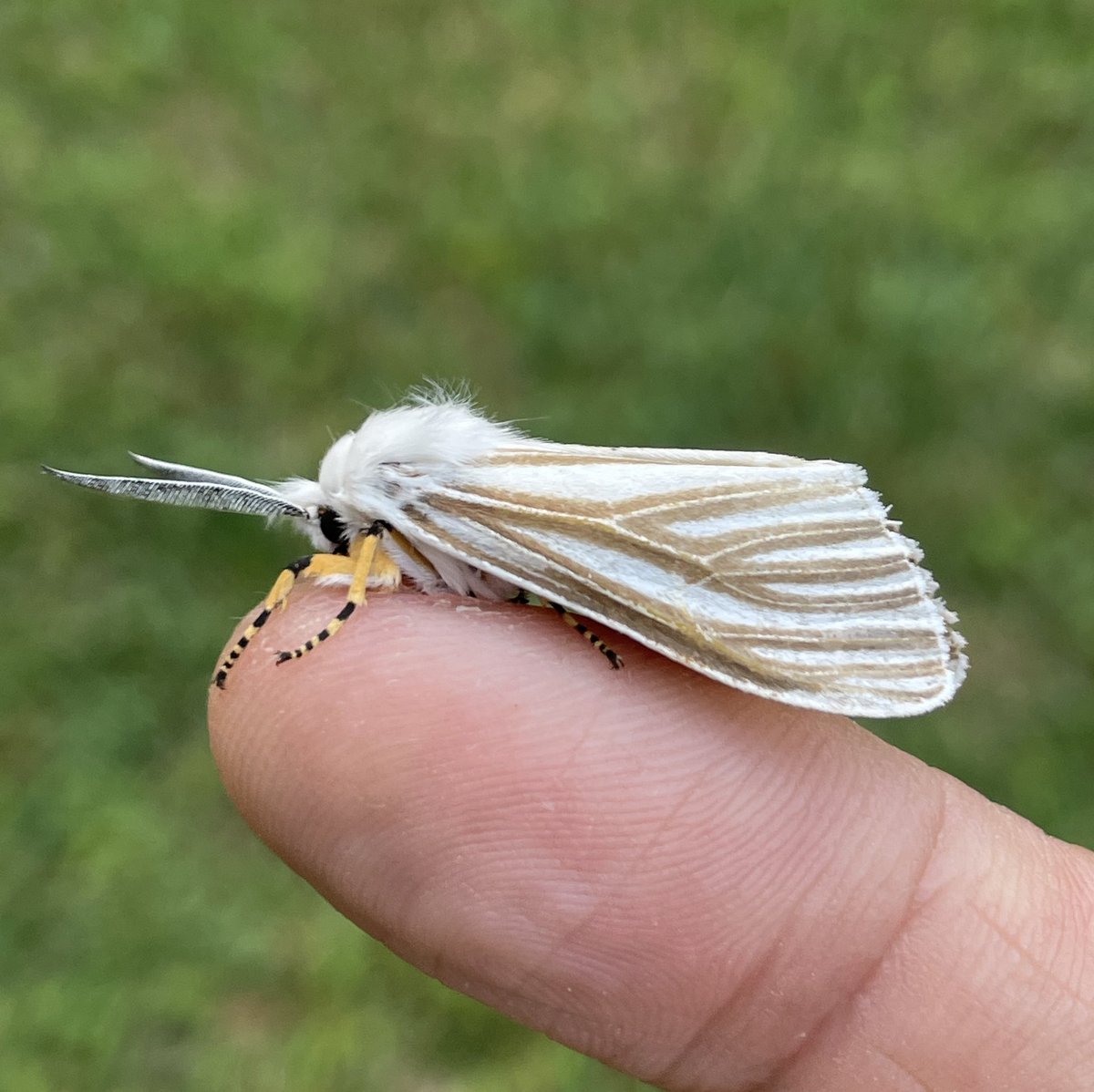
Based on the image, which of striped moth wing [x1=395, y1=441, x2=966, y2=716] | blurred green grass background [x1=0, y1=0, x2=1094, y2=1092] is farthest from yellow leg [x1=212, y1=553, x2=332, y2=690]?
blurred green grass background [x1=0, y1=0, x2=1094, y2=1092]

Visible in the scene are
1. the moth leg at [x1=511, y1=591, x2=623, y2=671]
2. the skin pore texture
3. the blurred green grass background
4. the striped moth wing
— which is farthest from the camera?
the blurred green grass background

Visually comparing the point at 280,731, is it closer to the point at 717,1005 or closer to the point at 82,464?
the point at 717,1005

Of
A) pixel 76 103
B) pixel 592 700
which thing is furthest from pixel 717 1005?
pixel 76 103

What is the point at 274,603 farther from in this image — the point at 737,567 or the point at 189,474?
the point at 737,567

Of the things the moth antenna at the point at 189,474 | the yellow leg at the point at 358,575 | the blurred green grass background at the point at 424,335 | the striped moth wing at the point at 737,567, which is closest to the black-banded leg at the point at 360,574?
the yellow leg at the point at 358,575

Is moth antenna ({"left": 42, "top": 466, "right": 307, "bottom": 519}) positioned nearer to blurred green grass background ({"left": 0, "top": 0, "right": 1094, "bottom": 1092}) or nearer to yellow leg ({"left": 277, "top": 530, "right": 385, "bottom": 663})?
yellow leg ({"left": 277, "top": 530, "right": 385, "bottom": 663})

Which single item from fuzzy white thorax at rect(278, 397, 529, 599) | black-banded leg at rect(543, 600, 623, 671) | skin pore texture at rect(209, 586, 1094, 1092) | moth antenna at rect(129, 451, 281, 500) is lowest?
skin pore texture at rect(209, 586, 1094, 1092)

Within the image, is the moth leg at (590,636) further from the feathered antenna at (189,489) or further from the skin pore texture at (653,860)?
the feathered antenna at (189,489)
